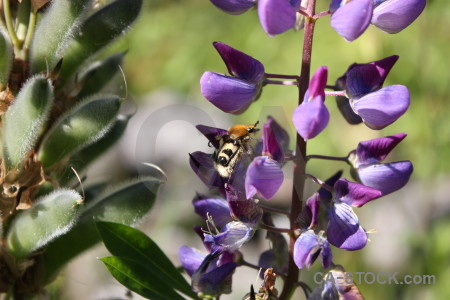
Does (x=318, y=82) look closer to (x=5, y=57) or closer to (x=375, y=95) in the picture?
(x=375, y=95)

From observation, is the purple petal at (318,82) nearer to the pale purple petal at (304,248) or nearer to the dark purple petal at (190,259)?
the pale purple petal at (304,248)

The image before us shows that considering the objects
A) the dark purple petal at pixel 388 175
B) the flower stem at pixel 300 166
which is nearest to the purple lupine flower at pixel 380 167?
the dark purple petal at pixel 388 175

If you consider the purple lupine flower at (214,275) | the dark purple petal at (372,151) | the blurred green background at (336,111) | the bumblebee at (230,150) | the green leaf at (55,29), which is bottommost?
the blurred green background at (336,111)

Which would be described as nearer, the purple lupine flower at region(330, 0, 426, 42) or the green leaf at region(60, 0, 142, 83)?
the purple lupine flower at region(330, 0, 426, 42)

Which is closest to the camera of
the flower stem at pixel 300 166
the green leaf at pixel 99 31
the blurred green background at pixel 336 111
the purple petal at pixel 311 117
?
the purple petal at pixel 311 117

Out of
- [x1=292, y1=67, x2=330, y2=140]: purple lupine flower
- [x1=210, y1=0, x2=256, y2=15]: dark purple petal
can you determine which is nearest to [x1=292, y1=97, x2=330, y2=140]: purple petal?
[x1=292, y1=67, x2=330, y2=140]: purple lupine flower

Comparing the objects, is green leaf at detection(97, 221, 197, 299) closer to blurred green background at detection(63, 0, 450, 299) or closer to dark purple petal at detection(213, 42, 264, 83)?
blurred green background at detection(63, 0, 450, 299)
